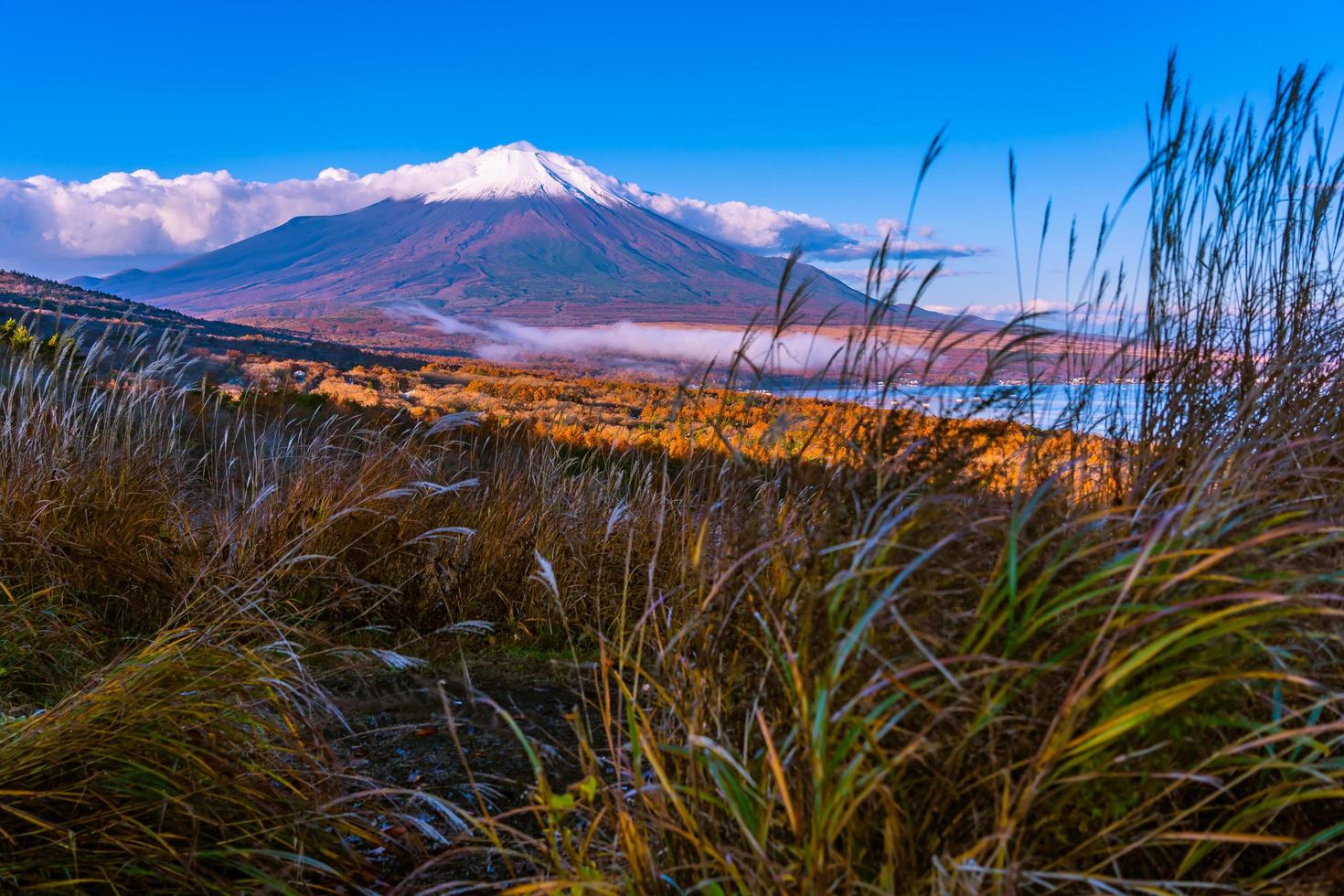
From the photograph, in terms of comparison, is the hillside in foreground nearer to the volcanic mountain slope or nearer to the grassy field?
the grassy field

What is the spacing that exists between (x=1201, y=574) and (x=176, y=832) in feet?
5.85

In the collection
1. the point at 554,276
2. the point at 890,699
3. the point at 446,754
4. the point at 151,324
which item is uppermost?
the point at 554,276

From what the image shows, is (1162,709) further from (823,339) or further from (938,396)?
(823,339)

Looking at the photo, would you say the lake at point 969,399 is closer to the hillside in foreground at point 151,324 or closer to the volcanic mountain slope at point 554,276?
the hillside in foreground at point 151,324

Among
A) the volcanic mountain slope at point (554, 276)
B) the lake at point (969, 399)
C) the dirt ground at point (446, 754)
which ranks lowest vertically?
the dirt ground at point (446, 754)

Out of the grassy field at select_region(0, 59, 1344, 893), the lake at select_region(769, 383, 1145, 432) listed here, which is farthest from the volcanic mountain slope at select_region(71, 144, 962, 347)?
the lake at select_region(769, 383, 1145, 432)

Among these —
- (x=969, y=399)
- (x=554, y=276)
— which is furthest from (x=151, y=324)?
(x=554, y=276)

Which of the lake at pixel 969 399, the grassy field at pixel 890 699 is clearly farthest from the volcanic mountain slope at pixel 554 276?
the lake at pixel 969 399

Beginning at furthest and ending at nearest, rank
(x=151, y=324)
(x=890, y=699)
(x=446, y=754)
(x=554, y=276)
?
(x=554, y=276) → (x=151, y=324) → (x=446, y=754) → (x=890, y=699)

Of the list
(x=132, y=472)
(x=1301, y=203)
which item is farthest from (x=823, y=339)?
(x=132, y=472)

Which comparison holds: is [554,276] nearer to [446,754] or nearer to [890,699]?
[446,754]

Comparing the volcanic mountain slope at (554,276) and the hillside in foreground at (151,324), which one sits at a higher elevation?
the volcanic mountain slope at (554,276)

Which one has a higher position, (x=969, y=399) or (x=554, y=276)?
(x=554, y=276)

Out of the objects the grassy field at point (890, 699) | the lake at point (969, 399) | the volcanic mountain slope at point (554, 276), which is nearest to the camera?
the grassy field at point (890, 699)
